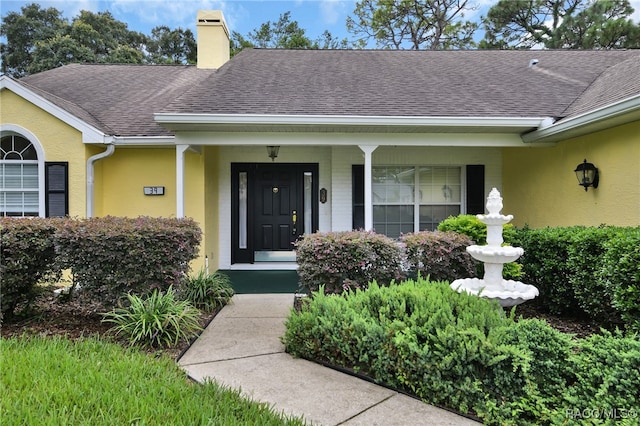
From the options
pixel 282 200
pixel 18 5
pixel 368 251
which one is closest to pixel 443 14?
pixel 282 200

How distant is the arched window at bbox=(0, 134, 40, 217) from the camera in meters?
6.43

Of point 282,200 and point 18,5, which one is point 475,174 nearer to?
point 282,200

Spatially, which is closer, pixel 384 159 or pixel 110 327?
pixel 110 327

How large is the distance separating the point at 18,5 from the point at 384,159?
27320mm

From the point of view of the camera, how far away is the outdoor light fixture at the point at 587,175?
575cm

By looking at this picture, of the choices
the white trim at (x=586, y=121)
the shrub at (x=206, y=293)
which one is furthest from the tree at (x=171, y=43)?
the white trim at (x=586, y=121)

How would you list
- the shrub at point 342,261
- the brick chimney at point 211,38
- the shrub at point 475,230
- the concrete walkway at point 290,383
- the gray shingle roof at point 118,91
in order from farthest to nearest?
the brick chimney at point 211,38
the gray shingle roof at point 118,91
the shrub at point 475,230
the shrub at point 342,261
the concrete walkway at point 290,383

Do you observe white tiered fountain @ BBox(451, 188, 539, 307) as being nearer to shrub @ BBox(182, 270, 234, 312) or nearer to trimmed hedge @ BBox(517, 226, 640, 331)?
trimmed hedge @ BBox(517, 226, 640, 331)

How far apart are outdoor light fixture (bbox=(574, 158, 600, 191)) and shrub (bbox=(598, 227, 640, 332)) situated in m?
2.38

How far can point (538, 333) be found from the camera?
2.84 metres

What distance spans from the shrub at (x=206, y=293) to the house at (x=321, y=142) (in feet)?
4.93

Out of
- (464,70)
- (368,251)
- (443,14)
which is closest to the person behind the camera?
(368,251)

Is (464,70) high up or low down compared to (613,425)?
up

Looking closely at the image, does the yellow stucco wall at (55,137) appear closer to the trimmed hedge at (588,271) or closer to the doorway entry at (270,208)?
the doorway entry at (270,208)
